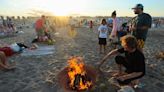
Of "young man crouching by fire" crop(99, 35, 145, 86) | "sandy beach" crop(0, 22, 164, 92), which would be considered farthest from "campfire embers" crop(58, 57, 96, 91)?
"young man crouching by fire" crop(99, 35, 145, 86)

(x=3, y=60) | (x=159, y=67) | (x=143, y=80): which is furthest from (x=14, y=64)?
(x=159, y=67)

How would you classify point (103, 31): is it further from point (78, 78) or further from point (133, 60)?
point (133, 60)

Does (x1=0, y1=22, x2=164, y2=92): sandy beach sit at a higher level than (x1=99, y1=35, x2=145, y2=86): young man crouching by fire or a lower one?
lower

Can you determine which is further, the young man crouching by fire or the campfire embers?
the campfire embers

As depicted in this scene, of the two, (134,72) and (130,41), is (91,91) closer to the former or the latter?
(134,72)

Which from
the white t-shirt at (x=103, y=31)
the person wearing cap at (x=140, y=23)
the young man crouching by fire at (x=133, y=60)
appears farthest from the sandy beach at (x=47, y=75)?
the person wearing cap at (x=140, y=23)

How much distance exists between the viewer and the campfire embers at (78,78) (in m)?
5.70

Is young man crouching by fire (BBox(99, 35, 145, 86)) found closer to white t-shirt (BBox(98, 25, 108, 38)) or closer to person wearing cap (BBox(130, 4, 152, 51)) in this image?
person wearing cap (BBox(130, 4, 152, 51))

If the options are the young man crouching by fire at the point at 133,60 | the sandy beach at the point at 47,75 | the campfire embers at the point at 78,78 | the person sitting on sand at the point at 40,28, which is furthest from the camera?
the person sitting on sand at the point at 40,28

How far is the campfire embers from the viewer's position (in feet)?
18.7

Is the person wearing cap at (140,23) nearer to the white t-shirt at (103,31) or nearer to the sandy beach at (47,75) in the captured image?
the sandy beach at (47,75)

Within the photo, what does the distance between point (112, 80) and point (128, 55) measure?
52.9 inches

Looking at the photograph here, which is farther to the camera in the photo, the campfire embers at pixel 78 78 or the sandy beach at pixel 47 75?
the sandy beach at pixel 47 75

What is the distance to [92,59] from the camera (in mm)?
9992
